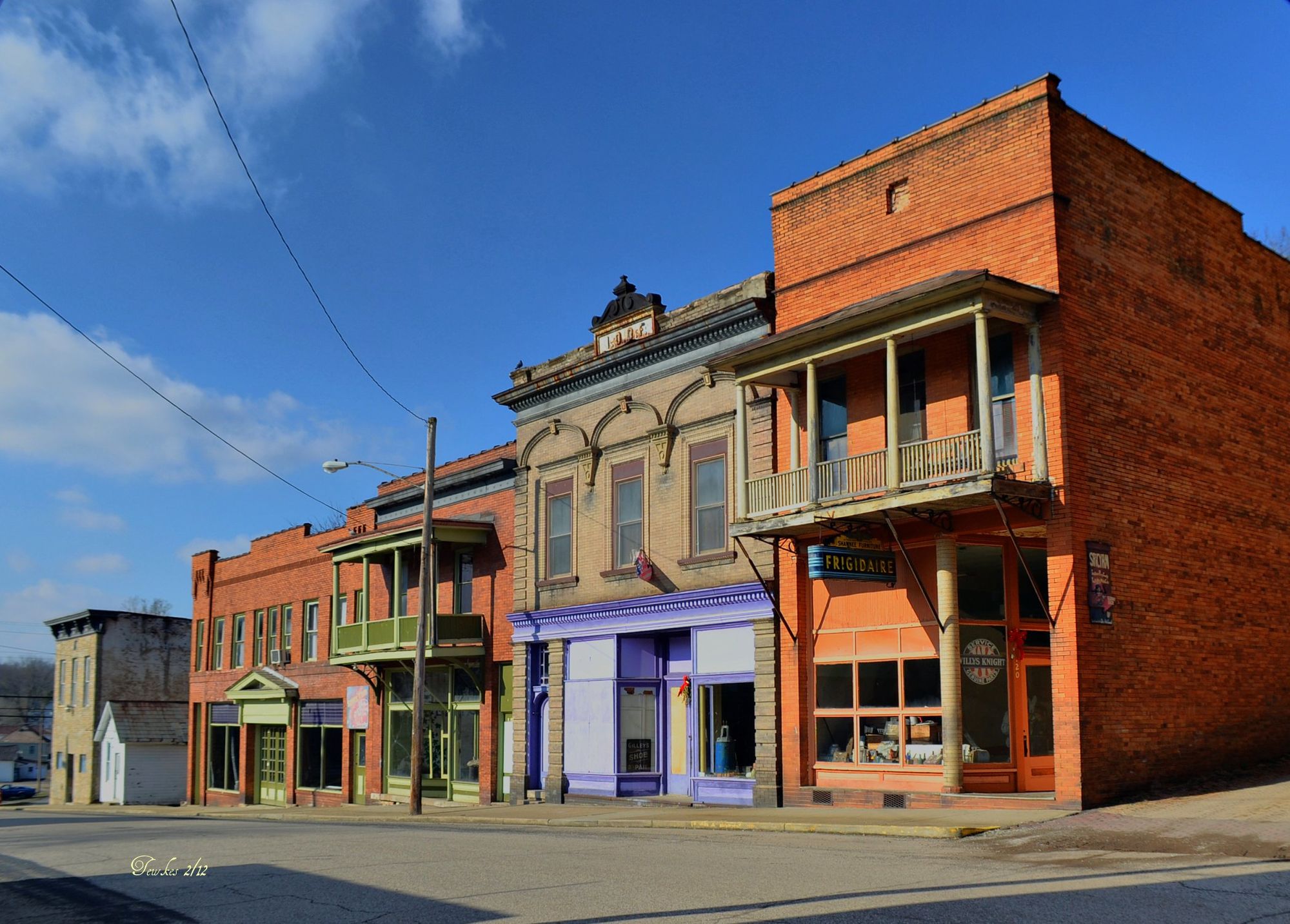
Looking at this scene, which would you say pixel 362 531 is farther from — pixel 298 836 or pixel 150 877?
pixel 150 877

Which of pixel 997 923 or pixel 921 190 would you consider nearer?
pixel 997 923

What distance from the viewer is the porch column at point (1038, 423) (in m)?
18.5

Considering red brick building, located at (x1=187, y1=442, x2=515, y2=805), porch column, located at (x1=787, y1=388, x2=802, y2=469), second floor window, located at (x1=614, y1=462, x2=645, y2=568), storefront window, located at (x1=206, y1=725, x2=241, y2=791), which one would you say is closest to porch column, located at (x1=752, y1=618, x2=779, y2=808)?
porch column, located at (x1=787, y1=388, x2=802, y2=469)

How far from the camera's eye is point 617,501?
90.1ft

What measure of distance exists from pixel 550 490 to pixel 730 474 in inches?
248

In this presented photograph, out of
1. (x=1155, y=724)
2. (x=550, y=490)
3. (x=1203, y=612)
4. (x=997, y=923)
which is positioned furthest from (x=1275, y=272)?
(x=997, y=923)

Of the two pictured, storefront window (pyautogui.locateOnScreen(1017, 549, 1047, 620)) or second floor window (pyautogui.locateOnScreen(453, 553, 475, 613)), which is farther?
second floor window (pyautogui.locateOnScreen(453, 553, 475, 613))

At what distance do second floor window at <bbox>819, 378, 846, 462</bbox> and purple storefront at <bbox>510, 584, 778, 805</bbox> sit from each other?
2945mm

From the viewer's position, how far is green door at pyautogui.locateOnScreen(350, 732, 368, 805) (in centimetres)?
3612

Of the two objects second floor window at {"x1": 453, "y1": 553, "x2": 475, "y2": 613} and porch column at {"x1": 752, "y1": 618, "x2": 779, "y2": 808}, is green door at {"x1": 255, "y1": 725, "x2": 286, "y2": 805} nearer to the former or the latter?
second floor window at {"x1": 453, "y1": 553, "x2": 475, "y2": 613}

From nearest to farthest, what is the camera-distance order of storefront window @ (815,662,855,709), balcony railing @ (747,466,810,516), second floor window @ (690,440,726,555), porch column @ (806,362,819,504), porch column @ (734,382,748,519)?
porch column @ (806,362,819,504)
balcony railing @ (747,466,810,516)
storefront window @ (815,662,855,709)
porch column @ (734,382,748,519)
second floor window @ (690,440,726,555)

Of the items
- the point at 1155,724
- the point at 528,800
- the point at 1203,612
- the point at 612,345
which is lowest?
the point at 528,800

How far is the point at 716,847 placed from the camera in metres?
15.3

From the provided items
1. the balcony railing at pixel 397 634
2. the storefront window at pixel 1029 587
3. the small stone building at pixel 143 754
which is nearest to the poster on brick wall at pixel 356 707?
the balcony railing at pixel 397 634
